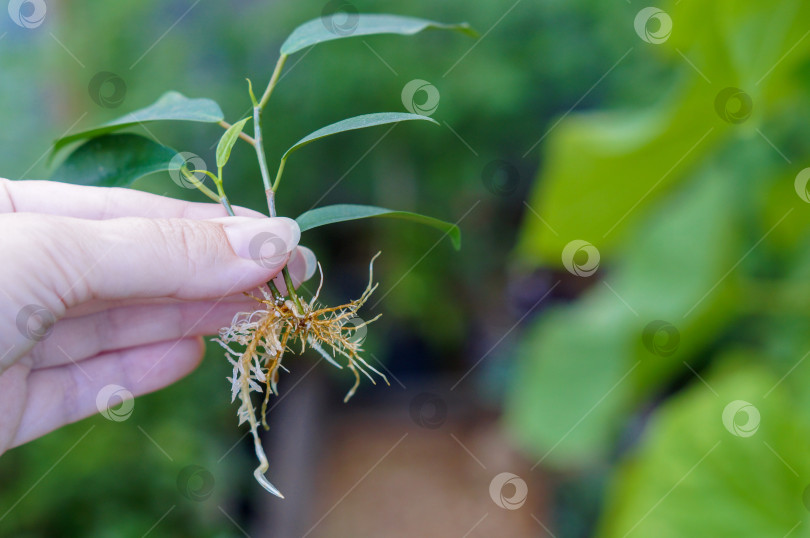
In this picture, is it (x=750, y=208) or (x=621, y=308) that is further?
(x=621, y=308)

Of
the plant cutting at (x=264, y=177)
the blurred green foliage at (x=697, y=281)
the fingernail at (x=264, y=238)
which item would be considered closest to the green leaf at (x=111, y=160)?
the plant cutting at (x=264, y=177)

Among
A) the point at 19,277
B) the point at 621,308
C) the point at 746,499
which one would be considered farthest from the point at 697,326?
the point at 19,277

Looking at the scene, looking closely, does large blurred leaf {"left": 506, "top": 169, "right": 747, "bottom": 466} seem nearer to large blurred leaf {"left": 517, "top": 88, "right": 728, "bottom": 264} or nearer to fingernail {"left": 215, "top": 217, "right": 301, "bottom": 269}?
large blurred leaf {"left": 517, "top": 88, "right": 728, "bottom": 264}

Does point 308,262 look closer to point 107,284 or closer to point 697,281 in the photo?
point 107,284

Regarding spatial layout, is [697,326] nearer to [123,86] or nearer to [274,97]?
[274,97]

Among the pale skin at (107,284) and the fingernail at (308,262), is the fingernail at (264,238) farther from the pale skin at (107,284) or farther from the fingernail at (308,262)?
the fingernail at (308,262)

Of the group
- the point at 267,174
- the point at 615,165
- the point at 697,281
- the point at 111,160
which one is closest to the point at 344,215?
the point at 267,174
